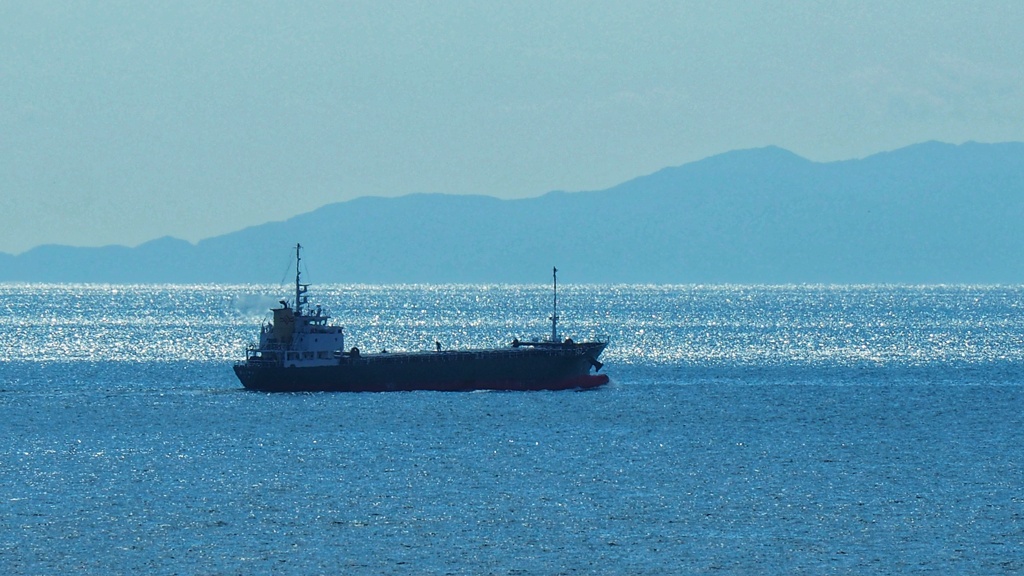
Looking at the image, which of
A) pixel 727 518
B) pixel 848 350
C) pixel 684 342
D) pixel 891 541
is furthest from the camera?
pixel 684 342

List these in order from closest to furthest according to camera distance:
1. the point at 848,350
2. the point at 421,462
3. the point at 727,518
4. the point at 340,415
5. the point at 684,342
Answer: the point at 727,518 → the point at 421,462 → the point at 340,415 → the point at 848,350 → the point at 684,342

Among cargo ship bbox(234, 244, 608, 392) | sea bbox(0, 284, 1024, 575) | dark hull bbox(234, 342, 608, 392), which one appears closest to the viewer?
sea bbox(0, 284, 1024, 575)

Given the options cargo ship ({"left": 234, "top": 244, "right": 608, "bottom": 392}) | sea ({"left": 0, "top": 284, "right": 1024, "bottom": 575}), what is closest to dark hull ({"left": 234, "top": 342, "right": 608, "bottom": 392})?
cargo ship ({"left": 234, "top": 244, "right": 608, "bottom": 392})

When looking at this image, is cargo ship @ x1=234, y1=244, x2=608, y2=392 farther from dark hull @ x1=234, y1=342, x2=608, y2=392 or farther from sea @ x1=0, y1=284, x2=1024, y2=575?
sea @ x1=0, y1=284, x2=1024, y2=575

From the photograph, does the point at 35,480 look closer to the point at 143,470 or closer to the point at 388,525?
the point at 143,470

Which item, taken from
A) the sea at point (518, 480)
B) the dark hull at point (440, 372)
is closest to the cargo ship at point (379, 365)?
the dark hull at point (440, 372)

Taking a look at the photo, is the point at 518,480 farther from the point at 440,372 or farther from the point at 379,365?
the point at 440,372

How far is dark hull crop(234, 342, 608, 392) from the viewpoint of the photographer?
10538 cm

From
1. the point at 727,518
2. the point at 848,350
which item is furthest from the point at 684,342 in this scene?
the point at 727,518

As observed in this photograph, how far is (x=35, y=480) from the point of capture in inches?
2630

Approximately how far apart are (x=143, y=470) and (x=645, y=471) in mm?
21650

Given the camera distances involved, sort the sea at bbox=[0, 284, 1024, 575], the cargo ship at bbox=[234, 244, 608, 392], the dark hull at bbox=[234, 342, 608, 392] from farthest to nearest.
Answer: the dark hull at bbox=[234, 342, 608, 392] → the cargo ship at bbox=[234, 244, 608, 392] → the sea at bbox=[0, 284, 1024, 575]

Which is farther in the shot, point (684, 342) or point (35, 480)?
point (684, 342)

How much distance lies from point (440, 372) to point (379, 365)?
4143 mm
